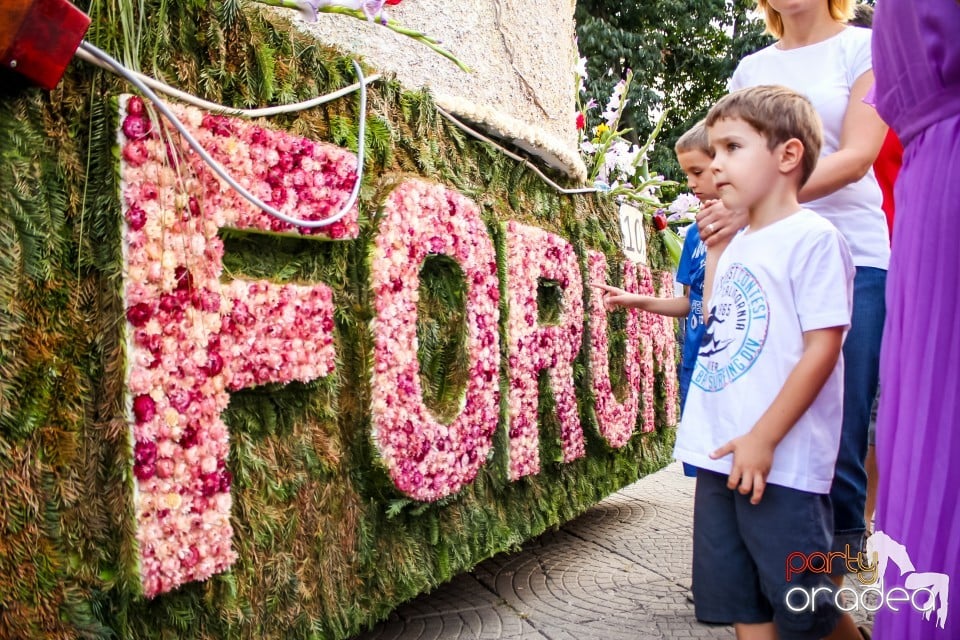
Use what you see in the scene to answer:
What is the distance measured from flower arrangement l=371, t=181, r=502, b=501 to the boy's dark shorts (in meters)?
0.90

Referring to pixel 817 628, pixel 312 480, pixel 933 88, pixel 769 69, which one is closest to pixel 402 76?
pixel 769 69

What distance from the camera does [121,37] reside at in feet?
5.66

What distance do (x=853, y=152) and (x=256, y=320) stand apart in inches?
65.0

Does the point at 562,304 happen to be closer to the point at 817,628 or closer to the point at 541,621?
the point at 541,621

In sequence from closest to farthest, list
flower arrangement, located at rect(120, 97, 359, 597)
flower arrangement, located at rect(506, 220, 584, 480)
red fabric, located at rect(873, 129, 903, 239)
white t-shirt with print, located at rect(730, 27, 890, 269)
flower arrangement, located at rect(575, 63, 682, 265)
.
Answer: flower arrangement, located at rect(120, 97, 359, 597) < white t-shirt with print, located at rect(730, 27, 890, 269) < red fabric, located at rect(873, 129, 903, 239) < flower arrangement, located at rect(506, 220, 584, 480) < flower arrangement, located at rect(575, 63, 682, 265)

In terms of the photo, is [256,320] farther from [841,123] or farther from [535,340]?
[841,123]

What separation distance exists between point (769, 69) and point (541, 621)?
→ 2039 millimetres

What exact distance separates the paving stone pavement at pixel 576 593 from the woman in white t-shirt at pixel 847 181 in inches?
36.1

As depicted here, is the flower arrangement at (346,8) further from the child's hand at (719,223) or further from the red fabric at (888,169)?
the red fabric at (888,169)

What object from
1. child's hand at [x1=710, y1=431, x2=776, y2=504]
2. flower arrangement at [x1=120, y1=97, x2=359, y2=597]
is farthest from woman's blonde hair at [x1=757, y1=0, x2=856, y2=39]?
flower arrangement at [x1=120, y1=97, x2=359, y2=597]

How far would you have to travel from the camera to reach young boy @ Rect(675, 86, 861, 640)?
1.79 meters

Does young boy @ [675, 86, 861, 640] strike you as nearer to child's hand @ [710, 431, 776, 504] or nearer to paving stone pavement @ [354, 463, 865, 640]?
child's hand @ [710, 431, 776, 504]

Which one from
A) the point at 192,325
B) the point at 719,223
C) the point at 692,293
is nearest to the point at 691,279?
the point at 692,293

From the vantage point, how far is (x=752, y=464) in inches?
70.6
